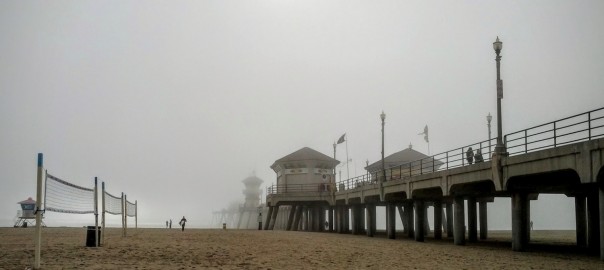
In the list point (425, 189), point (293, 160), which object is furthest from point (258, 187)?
point (425, 189)

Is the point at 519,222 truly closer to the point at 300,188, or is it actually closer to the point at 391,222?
the point at 391,222

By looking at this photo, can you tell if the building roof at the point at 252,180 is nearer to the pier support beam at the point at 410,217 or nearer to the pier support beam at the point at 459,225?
the pier support beam at the point at 410,217

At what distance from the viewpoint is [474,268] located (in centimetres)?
1313

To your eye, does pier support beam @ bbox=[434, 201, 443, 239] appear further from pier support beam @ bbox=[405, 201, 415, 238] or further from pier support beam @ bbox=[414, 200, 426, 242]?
pier support beam @ bbox=[414, 200, 426, 242]

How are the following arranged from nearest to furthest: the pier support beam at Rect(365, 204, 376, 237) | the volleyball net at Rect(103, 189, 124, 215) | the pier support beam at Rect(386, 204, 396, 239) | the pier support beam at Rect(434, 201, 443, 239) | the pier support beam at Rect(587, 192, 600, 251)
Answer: the pier support beam at Rect(587, 192, 600, 251) < the volleyball net at Rect(103, 189, 124, 215) < the pier support beam at Rect(386, 204, 396, 239) < the pier support beam at Rect(434, 201, 443, 239) < the pier support beam at Rect(365, 204, 376, 237)

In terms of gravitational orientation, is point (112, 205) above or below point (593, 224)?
above

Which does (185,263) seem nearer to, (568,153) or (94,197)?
(94,197)


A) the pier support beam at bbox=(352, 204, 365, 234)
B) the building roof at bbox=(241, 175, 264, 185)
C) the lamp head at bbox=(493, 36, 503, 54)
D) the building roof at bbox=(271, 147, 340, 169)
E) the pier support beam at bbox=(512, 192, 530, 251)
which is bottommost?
the pier support beam at bbox=(352, 204, 365, 234)

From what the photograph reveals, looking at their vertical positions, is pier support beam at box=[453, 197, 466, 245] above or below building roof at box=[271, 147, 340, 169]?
below

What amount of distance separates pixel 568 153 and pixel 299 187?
39.0 meters

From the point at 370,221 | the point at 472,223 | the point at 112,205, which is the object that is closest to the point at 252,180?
the point at 370,221

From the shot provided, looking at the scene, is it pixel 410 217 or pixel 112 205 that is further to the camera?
pixel 410 217

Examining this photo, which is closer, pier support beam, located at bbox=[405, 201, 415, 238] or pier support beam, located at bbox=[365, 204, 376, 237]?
pier support beam, located at bbox=[405, 201, 415, 238]

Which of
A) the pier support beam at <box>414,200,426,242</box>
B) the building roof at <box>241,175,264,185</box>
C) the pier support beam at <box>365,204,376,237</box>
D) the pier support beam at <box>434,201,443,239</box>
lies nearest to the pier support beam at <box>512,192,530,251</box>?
the pier support beam at <box>414,200,426,242</box>
